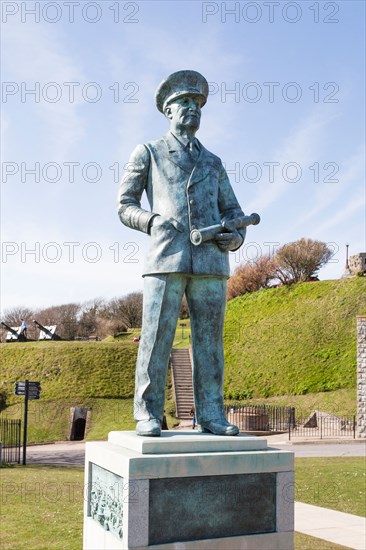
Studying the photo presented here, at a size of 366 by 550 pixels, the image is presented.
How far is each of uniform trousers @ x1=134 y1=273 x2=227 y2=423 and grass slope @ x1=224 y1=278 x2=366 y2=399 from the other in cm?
2813

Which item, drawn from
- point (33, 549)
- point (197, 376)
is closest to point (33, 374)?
point (33, 549)

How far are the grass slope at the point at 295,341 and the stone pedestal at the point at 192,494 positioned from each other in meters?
28.3

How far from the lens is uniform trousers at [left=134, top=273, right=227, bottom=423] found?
5.20m

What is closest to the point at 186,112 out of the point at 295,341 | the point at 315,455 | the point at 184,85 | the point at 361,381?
the point at 184,85

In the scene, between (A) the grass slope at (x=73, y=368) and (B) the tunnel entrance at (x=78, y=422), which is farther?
(A) the grass slope at (x=73, y=368)

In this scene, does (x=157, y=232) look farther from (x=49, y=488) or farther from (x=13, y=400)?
(x=13, y=400)

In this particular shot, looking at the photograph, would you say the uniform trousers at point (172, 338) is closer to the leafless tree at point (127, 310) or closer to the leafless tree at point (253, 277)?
the leafless tree at point (253, 277)

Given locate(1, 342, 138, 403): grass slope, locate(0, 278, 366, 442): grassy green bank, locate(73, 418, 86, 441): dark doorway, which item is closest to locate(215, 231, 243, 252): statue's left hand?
locate(0, 278, 366, 442): grassy green bank

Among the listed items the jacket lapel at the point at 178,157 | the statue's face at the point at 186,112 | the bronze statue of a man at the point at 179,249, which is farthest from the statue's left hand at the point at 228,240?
the statue's face at the point at 186,112

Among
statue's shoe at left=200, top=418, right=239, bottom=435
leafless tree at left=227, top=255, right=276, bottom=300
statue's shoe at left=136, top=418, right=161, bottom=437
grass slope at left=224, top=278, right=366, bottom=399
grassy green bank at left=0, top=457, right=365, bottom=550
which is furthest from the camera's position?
leafless tree at left=227, top=255, right=276, bottom=300

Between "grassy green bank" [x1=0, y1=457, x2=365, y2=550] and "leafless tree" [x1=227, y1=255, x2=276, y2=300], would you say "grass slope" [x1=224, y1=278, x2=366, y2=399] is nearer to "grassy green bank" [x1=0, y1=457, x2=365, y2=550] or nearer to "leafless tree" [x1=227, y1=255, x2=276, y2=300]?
"leafless tree" [x1=227, y1=255, x2=276, y2=300]

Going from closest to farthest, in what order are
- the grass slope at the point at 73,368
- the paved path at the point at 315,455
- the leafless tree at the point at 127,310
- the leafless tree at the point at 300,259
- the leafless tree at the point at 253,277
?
the paved path at the point at 315,455 < the grass slope at the point at 73,368 < the leafless tree at the point at 300,259 < the leafless tree at the point at 253,277 < the leafless tree at the point at 127,310

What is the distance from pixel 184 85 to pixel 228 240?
151 centimetres

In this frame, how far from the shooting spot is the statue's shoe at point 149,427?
492 centimetres
